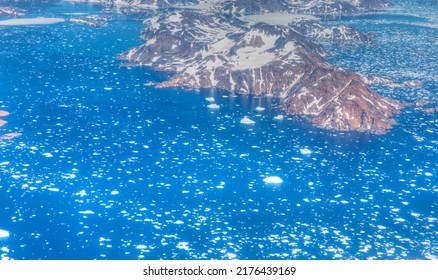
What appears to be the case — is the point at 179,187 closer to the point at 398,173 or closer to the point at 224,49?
the point at 398,173

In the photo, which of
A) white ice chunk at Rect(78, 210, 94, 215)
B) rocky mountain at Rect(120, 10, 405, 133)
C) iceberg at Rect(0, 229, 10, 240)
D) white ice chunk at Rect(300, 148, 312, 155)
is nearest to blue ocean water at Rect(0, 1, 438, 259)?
white ice chunk at Rect(78, 210, 94, 215)

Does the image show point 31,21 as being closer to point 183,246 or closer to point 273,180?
point 273,180

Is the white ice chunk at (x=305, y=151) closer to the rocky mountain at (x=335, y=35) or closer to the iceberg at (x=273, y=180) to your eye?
the iceberg at (x=273, y=180)

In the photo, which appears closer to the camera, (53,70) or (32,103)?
(32,103)

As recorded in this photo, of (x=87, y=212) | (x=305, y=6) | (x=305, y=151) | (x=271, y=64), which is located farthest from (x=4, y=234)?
(x=305, y=6)

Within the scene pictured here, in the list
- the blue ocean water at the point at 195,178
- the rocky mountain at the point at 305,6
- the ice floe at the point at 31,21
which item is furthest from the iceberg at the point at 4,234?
the rocky mountain at the point at 305,6

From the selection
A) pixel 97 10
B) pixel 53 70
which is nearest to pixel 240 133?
pixel 53 70

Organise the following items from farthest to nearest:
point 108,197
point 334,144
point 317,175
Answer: point 334,144, point 317,175, point 108,197
